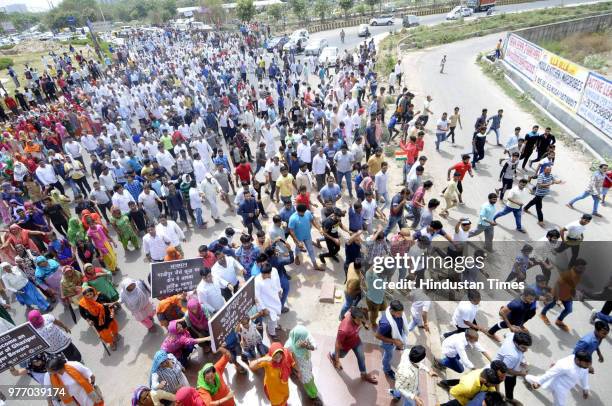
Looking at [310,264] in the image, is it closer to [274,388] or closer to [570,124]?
[274,388]

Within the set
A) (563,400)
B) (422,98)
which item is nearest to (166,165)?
(563,400)

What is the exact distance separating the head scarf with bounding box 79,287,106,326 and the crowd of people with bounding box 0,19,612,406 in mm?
28

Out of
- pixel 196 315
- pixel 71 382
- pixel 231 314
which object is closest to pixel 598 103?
pixel 231 314

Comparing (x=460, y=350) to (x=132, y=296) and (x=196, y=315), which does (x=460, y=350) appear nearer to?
(x=196, y=315)

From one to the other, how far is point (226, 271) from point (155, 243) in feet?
7.21

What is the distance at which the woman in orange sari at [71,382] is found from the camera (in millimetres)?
4344

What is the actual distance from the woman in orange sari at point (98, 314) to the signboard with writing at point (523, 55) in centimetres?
1959

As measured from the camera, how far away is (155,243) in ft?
23.6

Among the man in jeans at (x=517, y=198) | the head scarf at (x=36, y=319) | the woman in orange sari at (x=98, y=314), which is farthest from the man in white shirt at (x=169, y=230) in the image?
the man in jeans at (x=517, y=198)

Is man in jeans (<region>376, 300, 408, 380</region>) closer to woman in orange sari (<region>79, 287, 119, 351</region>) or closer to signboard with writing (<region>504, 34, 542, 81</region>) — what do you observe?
woman in orange sari (<region>79, 287, 119, 351</region>)

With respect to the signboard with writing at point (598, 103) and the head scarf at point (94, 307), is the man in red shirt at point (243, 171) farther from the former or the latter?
the signboard with writing at point (598, 103)

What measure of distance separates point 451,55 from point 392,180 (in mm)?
21500

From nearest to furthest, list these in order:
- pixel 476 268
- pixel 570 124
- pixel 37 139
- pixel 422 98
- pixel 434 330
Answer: pixel 434 330, pixel 476 268, pixel 570 124, pixel 37 139, pixel 422 98

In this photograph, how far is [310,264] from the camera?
25.7 feet
